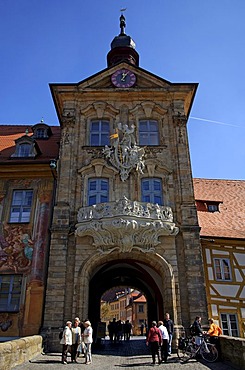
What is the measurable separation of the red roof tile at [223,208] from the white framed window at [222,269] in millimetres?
1256

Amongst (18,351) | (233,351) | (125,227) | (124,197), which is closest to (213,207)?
(124,197)

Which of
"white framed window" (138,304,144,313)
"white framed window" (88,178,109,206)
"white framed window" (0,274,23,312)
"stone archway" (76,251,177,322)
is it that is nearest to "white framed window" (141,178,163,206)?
"white framed window" (88,178,109,206)

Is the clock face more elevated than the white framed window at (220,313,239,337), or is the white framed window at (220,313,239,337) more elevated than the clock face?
the clock face

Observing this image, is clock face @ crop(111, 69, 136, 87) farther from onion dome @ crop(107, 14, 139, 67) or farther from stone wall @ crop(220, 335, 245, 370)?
stone wall @ crop(220, 335, 245, 370)

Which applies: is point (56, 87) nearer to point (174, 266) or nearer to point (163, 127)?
point (163, 127)

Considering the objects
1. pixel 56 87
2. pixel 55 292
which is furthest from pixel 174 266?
pixel 56 87

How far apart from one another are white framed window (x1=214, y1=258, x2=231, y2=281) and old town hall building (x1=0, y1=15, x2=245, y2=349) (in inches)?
2.1

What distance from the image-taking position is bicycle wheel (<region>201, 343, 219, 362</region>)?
12016 millimetres

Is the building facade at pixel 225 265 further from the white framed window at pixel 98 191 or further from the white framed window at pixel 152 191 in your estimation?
the white framed window at pixel 98 191

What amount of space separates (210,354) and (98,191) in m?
8.97

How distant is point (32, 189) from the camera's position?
1833 cm

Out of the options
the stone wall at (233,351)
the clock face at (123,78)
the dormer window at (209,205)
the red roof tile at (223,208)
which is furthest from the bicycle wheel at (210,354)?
the clock face at (123,78)

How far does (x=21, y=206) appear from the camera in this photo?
17875 millimetres

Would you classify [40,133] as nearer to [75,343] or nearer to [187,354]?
[75,343]
